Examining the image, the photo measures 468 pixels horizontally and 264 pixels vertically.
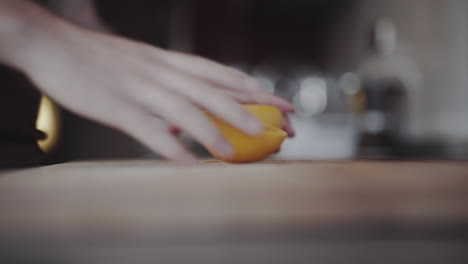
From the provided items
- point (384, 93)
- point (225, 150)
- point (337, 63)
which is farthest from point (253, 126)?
point (337, 63)

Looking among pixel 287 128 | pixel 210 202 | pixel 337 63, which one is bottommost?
pixel 210 202

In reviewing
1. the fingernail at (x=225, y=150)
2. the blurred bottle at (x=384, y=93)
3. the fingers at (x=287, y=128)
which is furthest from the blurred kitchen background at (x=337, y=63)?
the fingernail at (x=225, y=150)

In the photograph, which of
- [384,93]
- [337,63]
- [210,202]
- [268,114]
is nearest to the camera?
[210,202]

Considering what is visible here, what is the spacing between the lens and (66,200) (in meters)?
0.24

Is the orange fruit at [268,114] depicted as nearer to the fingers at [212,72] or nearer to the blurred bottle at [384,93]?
the fingers at [212,72]

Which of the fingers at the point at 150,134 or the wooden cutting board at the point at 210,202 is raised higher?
the fingers at the point at 150,134

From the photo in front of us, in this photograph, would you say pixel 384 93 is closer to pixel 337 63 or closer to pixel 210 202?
pixel 337 63

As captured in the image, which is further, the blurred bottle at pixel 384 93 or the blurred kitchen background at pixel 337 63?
the blurred kitchen background at pixel 337 63

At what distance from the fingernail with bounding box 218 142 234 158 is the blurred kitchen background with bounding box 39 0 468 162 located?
0.88 meters

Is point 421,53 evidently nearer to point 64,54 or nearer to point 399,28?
point 399,28

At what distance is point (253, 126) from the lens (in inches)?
11.4

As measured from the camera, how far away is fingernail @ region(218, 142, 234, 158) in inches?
11.3

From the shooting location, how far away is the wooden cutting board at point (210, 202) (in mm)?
240

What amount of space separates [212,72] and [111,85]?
127mm
